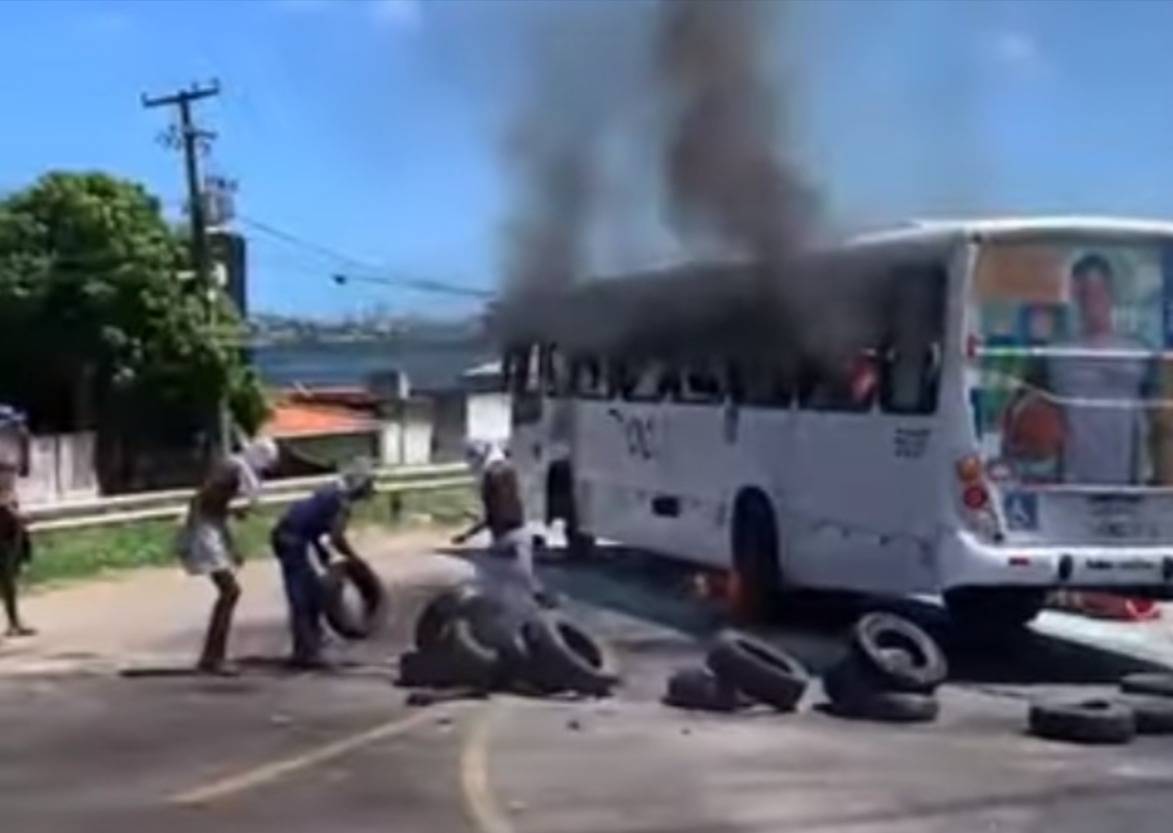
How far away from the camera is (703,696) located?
46.1 feet

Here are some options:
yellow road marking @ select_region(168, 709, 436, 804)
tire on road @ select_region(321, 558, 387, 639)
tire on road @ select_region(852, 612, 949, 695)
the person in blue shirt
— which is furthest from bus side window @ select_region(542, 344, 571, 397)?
yellow road marking @ select_region(168, 709, 436, 804)

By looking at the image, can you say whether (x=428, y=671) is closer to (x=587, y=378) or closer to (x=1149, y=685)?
(x=1149, y=685)

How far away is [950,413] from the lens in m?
15.5

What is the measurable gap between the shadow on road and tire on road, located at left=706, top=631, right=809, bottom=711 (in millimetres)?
2158

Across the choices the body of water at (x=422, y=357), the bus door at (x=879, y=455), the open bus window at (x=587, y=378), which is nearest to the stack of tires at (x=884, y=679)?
the bus door at (x=879, y=455)

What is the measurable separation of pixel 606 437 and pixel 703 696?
31.1 ft

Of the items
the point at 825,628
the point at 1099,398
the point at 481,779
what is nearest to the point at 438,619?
the point at 481,779

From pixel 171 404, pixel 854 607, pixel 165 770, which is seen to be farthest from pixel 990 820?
pixel 171 404

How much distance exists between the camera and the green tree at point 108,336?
169ft

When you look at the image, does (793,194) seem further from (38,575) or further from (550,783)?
(38,575)

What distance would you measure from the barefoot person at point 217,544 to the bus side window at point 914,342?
172 inches

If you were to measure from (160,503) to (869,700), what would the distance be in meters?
22.0

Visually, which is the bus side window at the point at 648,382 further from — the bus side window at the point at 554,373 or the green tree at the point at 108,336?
the green tree at the point at 108,336

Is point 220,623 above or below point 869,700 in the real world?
above
